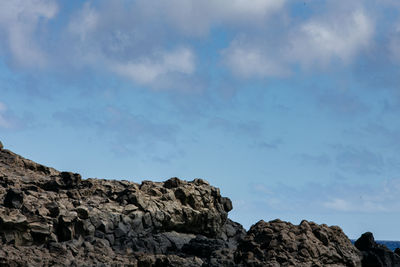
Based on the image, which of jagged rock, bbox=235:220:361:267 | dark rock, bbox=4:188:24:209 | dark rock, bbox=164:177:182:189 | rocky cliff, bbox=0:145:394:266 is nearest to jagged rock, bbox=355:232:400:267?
rocky cliff, bbox=0:145:394:266

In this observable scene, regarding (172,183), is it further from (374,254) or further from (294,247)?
(374,254)

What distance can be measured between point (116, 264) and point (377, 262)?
16960 millimetres

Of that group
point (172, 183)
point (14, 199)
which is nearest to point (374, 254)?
point (172, 183)

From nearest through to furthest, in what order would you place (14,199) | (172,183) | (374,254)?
1. (14,199)
2. (374,254)
3. (172,183)

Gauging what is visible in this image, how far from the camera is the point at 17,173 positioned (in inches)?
1847

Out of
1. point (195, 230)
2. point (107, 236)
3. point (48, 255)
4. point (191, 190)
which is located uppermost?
point (191, 190)

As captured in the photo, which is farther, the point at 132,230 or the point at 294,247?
the point at 132,230

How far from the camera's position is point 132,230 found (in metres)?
40.7

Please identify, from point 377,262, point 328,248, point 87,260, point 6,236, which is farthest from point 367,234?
point 6,236

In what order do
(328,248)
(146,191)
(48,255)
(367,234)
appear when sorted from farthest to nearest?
(146,191)
(367,234)
(328,248)
(48,255)

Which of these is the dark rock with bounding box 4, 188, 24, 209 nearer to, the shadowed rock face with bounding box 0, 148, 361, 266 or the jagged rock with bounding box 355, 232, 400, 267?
the shadowed rock face with bounding box 0, 148, 361, 266

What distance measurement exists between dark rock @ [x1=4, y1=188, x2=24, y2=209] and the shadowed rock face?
0.20 ft

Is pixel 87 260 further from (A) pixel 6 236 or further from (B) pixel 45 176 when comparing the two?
(B) pixel 45 176

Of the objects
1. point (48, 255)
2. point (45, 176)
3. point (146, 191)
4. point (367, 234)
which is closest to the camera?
point (48, 255)
